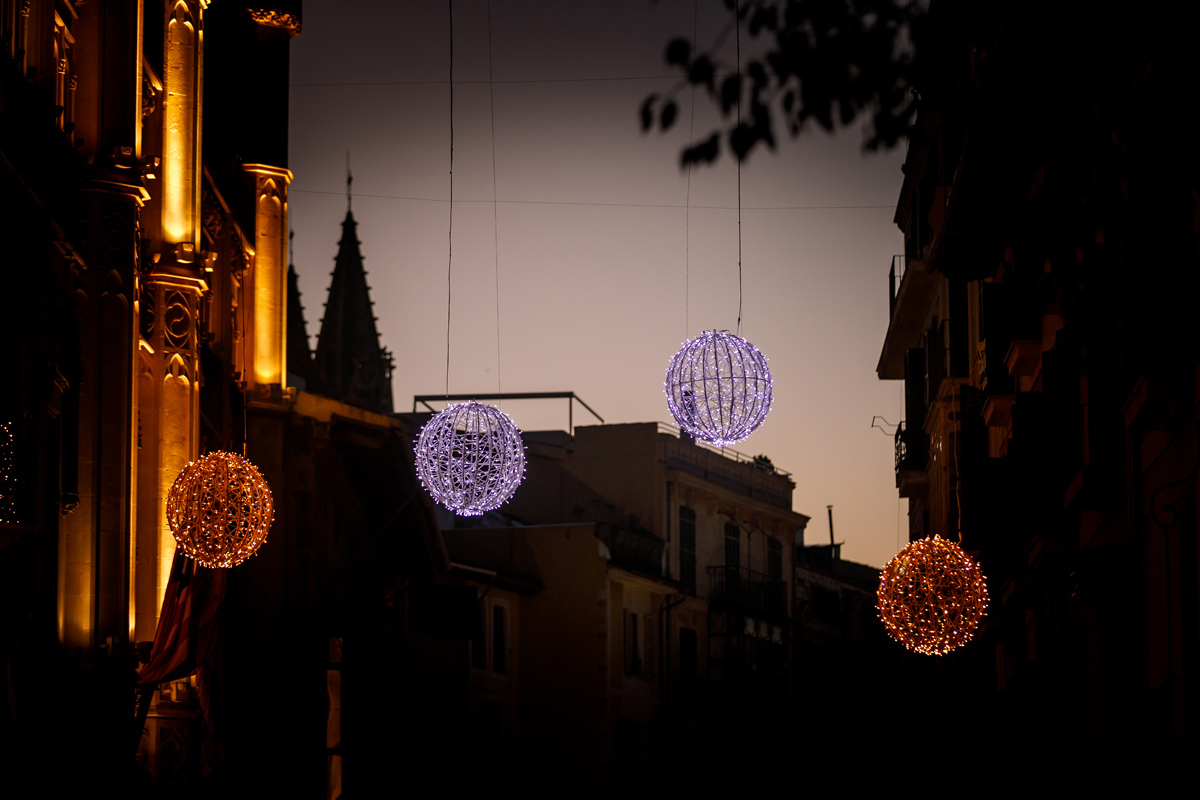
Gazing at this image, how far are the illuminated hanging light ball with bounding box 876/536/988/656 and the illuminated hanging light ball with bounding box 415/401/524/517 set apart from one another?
18.6 ft

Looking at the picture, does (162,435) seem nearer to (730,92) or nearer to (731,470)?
(730,92)

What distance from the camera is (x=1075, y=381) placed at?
1856 cm

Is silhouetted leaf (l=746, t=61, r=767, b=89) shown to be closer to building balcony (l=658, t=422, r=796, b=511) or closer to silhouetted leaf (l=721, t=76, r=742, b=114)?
silhouetted leaf (l=721, t=76, r=742, b=114)

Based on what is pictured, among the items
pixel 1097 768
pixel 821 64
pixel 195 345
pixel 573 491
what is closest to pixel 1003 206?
pixel 1097 768

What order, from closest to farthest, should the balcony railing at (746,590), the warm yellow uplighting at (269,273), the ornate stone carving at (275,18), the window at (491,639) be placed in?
the warm yellow uplighting at (269,273)
the ornate stone carving at (275,18)
the window at (491,639)
the balcony railing at (746,590)

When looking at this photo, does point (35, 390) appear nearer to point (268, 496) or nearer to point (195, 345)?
point (268, 496)

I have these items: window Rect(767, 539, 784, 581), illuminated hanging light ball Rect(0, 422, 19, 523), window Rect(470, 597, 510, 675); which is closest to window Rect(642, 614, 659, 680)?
window Rect(470, 597, 510, 675)

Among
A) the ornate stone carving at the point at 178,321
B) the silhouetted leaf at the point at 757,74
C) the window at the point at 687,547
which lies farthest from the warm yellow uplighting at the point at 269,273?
the window at the point at 687,547

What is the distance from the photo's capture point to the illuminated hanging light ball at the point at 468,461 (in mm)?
23234

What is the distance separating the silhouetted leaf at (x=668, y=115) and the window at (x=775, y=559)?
50303 mm

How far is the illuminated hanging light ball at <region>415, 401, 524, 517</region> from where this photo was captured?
23234 mm

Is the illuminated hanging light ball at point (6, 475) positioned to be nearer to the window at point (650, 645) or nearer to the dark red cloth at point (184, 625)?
the dark red cloth at point (184, 625)

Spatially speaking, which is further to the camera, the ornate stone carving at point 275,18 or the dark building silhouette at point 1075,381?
the ornate stone carving at point 275,18

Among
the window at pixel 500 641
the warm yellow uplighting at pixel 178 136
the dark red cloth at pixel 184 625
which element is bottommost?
the window at pixel 500 641
